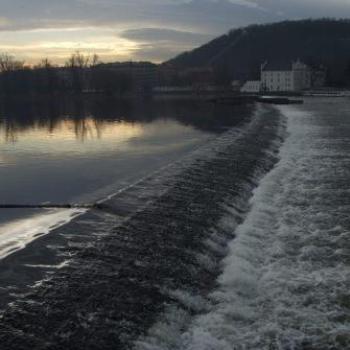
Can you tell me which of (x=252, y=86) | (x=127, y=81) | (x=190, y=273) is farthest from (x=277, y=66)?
(x=190, y=273)

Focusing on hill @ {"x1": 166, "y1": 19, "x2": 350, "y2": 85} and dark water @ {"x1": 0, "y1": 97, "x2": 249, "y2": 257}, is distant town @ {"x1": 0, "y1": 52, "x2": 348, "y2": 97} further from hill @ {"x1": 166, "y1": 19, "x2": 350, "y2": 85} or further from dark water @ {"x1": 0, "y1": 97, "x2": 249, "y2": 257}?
dark water @ {"x1": 0, "y1": 97, "x2": 249, "y2": 257}

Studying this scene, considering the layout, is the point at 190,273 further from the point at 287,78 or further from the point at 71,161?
the point at 287,78

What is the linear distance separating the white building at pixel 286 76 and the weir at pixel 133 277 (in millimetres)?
117894

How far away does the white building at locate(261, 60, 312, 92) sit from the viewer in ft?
421

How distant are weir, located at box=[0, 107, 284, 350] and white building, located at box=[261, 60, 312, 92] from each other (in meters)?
118

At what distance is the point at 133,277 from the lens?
8305 millimetres

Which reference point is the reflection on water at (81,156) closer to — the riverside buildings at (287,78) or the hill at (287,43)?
the riverside buildings at (287,78)

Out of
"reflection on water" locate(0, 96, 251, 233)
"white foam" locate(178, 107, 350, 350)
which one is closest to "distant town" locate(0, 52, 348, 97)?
"reflection on water" locate(0, 96, 251, 233)

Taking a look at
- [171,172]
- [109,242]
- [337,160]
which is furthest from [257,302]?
[337,160]

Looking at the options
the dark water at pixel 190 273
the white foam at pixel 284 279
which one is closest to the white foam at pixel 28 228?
the dark water at pixel 190 273

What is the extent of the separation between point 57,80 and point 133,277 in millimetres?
127029

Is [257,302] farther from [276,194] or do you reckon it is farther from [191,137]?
[191,137]

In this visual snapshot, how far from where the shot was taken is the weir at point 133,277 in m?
6.63

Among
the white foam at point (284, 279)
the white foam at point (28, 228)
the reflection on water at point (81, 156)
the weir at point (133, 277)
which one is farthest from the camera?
the reflection on water at point (81, 156)
